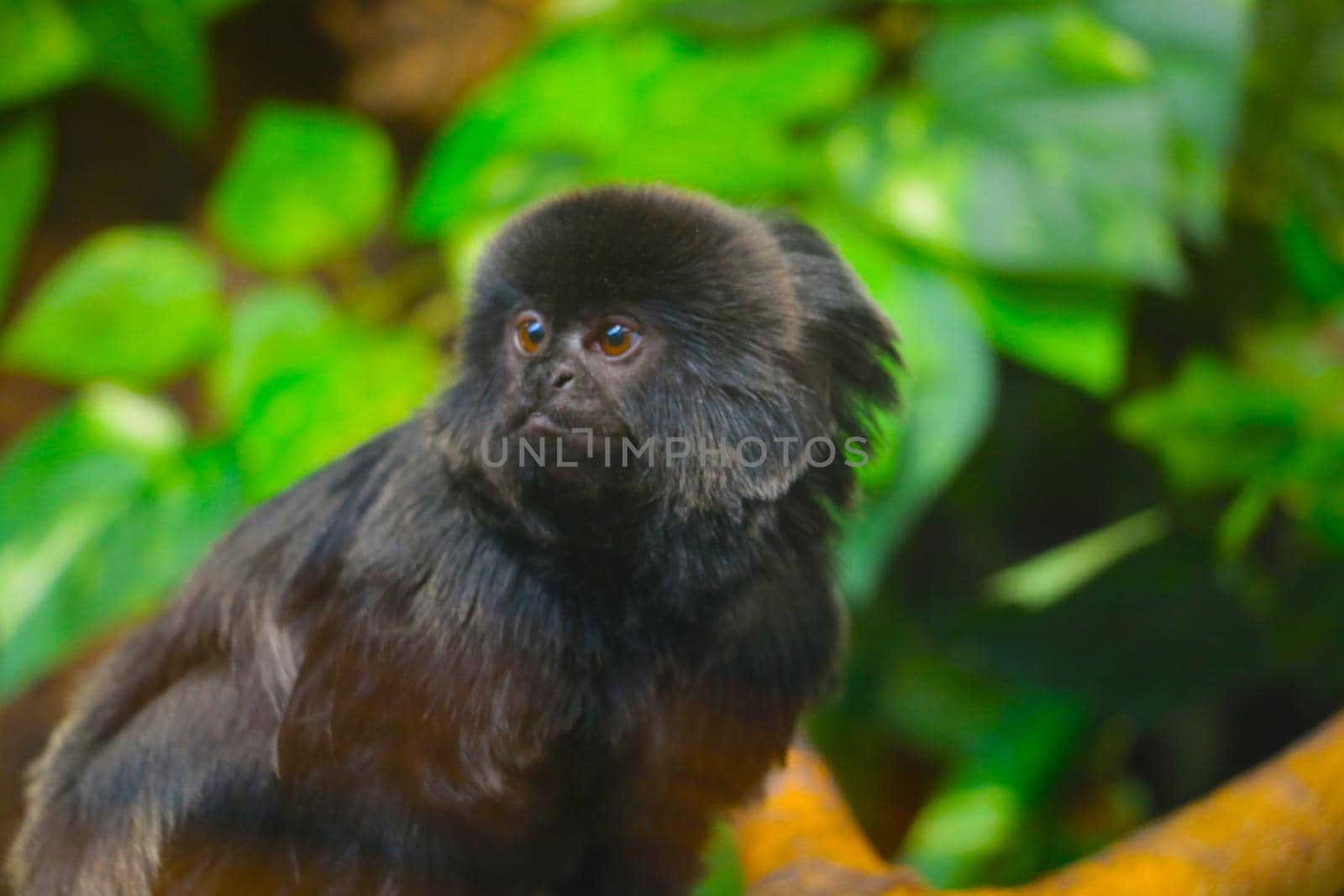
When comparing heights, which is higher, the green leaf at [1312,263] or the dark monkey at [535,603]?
the dark monkey at [535,603]

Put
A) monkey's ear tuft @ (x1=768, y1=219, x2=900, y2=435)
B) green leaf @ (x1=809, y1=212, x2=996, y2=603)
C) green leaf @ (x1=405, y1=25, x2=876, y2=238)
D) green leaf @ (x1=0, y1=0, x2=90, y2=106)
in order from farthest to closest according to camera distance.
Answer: green leaf @ (x1=0, y1=0, x2=90, y2=106) < green leaf @ (x1=405, y1=25, x2=876, y2=238) < green leaf @ (x1=809, y1=212, x2=996, y2=603) < monkey's ear tuft @ (x1=768, y1=219, x2=900, y2=435)

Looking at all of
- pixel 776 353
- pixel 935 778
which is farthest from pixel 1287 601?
pixel 776 353

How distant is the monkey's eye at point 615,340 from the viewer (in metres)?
1.41

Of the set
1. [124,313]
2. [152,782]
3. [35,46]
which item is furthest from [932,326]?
[35,46]

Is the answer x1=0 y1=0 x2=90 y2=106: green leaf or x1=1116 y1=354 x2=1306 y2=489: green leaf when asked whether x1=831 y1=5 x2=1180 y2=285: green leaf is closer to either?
x1=1116 y1=354 x2=1306 y2=489: green leaf

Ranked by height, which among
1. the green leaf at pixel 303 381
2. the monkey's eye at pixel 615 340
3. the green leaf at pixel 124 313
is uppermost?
the monkey's eye at pixel 615 340

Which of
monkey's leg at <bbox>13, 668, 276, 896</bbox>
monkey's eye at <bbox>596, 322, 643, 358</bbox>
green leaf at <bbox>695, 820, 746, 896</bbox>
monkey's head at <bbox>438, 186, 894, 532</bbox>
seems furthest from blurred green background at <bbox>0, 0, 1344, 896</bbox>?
monkey's leg at <bbox>13, 668, 276, 896</bbox>

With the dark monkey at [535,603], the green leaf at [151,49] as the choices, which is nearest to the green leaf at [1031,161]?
the dark monkey at [535,603]

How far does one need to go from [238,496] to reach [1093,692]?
1783 millimetres

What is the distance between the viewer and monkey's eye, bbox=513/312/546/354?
142cm

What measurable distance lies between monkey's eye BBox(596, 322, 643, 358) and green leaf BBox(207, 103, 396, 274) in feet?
4.57

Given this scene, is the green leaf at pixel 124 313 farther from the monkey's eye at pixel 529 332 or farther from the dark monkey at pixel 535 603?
the monkey's eye at pixel 529 332

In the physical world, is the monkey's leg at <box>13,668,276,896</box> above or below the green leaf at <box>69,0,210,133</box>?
below

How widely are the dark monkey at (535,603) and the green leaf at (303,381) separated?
2.36ft
